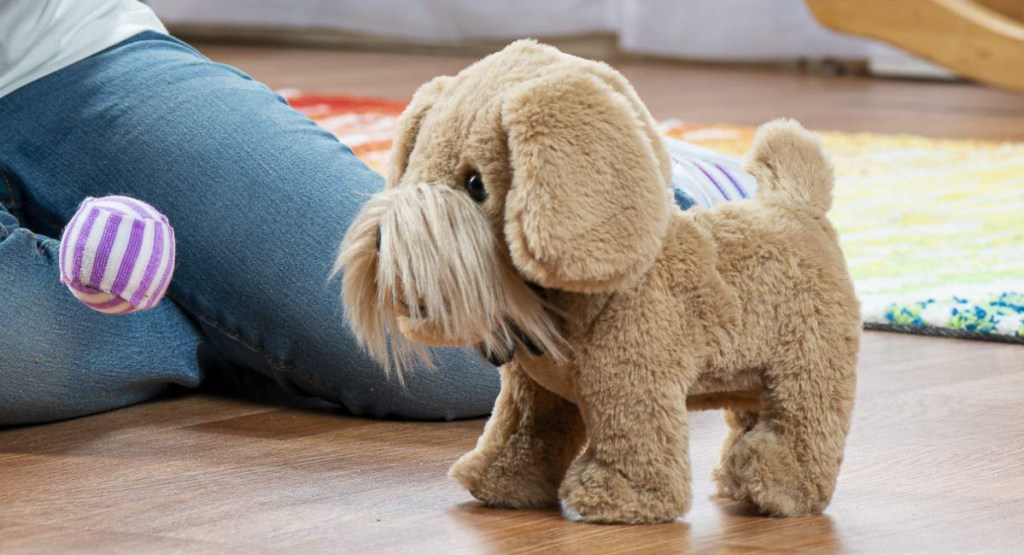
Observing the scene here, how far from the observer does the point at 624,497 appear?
0.64 metres

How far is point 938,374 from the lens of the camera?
1008 millimetres

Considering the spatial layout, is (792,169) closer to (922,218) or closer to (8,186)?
(8,186)

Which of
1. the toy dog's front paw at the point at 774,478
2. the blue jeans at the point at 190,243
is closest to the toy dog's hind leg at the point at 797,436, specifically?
the toy dog's front paw at the point at 774,478

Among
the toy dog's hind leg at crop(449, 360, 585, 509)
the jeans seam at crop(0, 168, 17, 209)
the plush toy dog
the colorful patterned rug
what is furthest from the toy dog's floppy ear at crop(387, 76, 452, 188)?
the colorful patterned rug

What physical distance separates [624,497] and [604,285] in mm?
102

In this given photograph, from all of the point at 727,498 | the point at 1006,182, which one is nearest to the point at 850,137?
the point at 1006,182

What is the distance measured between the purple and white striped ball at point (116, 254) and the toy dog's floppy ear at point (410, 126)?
0.17 metres

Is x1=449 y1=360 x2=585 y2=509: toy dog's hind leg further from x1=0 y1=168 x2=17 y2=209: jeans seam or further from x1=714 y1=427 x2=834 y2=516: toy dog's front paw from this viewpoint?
x1=0 y1=168 x2=17 y2=209: jeans seam

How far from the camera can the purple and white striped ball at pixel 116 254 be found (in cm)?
76

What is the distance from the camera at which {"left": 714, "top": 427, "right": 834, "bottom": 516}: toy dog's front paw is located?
655mm

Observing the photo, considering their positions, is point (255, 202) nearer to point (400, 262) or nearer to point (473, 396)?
point (473, 396)

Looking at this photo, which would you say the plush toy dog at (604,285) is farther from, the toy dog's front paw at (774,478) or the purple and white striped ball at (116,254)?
the purple and white striped ball at (116,254)

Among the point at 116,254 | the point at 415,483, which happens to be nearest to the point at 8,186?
the point at 116,254

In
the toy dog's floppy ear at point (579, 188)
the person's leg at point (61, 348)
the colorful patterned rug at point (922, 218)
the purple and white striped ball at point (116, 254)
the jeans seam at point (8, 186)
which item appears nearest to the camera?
the toy dog's floppy ear at point (579, 188)
